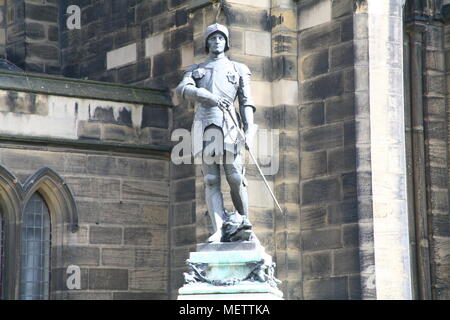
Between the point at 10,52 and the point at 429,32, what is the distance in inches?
242

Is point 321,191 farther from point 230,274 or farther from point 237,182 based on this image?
point 230,274

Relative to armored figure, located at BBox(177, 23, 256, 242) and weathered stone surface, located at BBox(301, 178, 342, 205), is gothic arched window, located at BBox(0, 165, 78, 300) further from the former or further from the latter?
armored figure, located at BBox(177, 23, 256, 242)

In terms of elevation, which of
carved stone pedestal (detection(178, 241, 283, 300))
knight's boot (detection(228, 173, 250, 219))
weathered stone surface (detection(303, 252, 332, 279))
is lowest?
carved stone pedestal (detection(178, 241, 283, 300))

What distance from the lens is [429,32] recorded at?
1900 centimetres

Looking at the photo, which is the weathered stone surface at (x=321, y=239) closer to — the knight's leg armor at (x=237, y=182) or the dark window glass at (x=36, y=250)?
the knight's leg armor at (x=237, y=182)

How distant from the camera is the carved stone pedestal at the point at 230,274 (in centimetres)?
1389

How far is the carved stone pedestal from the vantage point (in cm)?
1389

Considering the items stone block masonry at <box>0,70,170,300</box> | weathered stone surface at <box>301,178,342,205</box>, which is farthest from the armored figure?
stone block masonry at <box>0,70,170,300</box>

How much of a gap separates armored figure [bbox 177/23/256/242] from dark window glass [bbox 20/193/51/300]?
403 centimetres

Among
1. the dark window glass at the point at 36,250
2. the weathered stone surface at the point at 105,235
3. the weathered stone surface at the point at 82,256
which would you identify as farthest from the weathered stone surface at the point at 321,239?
the dark window glass at the point at 36,250

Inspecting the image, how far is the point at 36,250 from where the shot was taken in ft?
60.0

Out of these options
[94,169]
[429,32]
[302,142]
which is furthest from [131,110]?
[429,32]

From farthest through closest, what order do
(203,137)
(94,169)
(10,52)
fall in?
(10,52) < (94,169) < (203,137)

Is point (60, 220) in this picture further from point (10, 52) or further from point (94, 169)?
point (10, 52)
